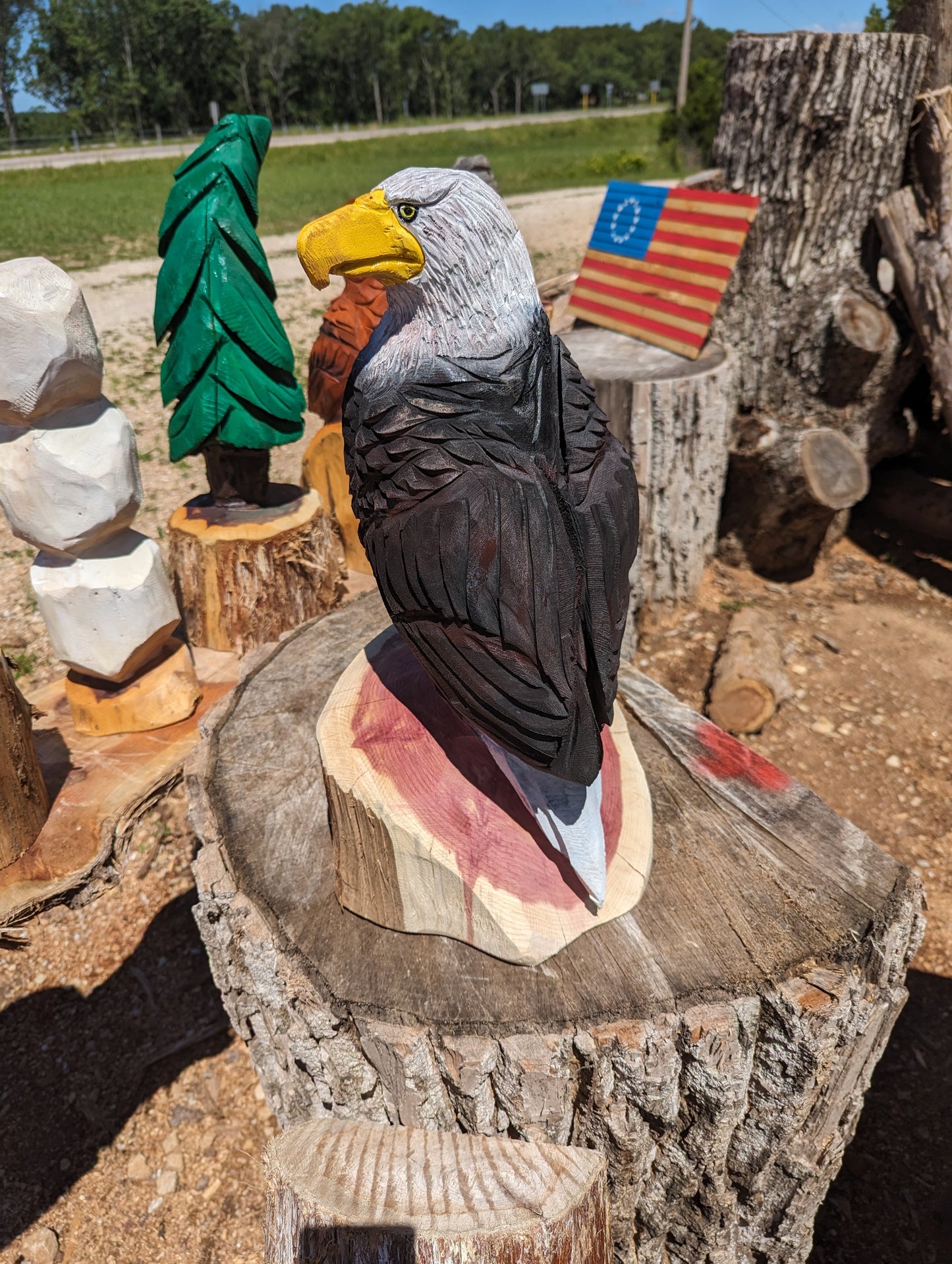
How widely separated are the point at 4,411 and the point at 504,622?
1157 millimetres

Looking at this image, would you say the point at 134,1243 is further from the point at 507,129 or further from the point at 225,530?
the point at 507,129

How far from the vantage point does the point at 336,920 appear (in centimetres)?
161

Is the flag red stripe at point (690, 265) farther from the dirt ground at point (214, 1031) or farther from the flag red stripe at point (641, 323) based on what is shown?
the dirt ground at point (214, 1031)

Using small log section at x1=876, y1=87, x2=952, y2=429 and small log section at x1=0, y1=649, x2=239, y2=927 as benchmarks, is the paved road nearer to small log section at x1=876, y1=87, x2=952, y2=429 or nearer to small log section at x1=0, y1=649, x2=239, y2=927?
small log section at x1=876, y1=87, x2=952, y2=429

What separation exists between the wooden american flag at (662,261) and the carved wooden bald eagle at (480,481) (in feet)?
9.07

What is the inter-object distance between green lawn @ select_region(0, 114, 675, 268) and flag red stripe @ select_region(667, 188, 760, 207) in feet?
28.5

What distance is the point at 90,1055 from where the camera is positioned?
2.40 m

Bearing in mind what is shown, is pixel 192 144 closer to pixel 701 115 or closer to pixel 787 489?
pixel 701 115

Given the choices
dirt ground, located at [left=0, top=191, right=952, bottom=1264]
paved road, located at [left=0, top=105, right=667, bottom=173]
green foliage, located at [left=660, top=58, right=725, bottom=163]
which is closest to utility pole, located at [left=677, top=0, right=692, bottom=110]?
green foliage, located at [left=660, top=58, right=725, bottom=163]

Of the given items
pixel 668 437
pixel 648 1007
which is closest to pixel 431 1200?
pixel 648 1007

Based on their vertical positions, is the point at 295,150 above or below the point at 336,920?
above

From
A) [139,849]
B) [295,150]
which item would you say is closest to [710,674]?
[139,849]

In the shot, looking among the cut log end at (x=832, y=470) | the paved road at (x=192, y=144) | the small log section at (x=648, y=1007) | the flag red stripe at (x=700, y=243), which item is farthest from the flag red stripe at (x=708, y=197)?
A: the paved road at (x=192, y=144)

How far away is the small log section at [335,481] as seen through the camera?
11.2ft
